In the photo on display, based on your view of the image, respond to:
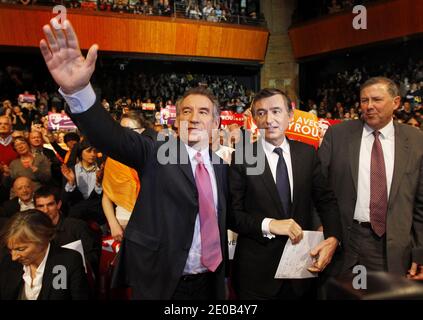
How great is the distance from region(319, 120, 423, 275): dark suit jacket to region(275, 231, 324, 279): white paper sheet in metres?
0.38

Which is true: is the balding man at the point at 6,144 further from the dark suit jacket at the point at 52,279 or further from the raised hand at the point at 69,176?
the dark suit jacket at the point at 52,279

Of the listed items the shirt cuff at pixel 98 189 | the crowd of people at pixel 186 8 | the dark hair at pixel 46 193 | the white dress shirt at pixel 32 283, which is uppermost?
the crowd of people at pixel 186 8

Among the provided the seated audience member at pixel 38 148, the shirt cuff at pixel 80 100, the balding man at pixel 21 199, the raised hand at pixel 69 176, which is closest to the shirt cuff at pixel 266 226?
the shirt cuff at pixel 80 100

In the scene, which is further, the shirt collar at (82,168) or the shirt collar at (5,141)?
the shirt collar at (5,141)

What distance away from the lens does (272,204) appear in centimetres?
172

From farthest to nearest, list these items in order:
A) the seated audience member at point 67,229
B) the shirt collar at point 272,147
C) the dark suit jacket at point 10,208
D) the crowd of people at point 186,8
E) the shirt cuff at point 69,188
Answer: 1. the crowd of people at point 186,8
2. the shirt cuff at point 69,188
3. the dark suit jacket at point 10,208
4. the seated audience member at point 67,229
5. the shirt collar at point 272,147

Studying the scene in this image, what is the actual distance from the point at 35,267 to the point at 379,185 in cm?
179

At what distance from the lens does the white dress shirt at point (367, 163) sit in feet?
6.77

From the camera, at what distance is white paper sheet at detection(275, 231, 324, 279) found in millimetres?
1696

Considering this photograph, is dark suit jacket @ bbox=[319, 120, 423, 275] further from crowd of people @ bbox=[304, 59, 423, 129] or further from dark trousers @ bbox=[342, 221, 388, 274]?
crowd of people @ bbox=[304, 59, 423, 129]

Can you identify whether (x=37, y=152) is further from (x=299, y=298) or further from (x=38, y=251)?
(x=299, y=298)

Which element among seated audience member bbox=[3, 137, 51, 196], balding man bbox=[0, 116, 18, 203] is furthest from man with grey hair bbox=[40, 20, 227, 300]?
balding man bbox=[0, 116, 18, 203]
